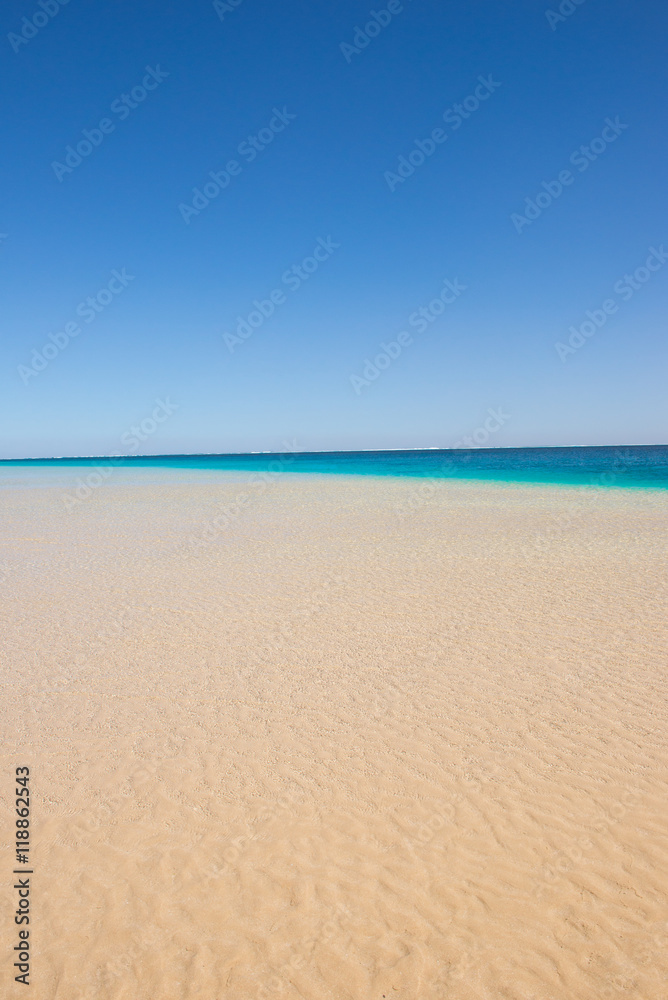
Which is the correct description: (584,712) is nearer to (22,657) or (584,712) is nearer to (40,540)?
(22,657)

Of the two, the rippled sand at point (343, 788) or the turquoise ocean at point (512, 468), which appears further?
the turquoise ocean at point (512, 468)

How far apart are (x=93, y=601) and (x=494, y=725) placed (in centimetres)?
781

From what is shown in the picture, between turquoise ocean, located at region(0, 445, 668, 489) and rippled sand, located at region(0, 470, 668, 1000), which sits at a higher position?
turquoise ocean, located at region(0, 445, 668, 489)

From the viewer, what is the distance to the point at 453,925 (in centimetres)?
333

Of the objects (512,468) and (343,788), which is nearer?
(343,788)

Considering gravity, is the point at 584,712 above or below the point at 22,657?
below

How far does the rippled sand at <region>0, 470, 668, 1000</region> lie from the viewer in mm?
3158

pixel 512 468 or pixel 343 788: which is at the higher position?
pixel 512 468

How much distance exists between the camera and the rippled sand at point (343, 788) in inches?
124

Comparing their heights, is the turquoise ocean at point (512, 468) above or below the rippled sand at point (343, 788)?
above

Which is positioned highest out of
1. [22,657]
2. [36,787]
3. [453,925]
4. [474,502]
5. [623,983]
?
[474,502]

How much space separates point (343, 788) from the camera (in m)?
4.62

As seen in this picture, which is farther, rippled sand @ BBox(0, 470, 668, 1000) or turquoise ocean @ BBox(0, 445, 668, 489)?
turquoise ocean @ BBox(0, 445, 668, 489)

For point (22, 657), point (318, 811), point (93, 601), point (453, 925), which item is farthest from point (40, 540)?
point (453, 925)
